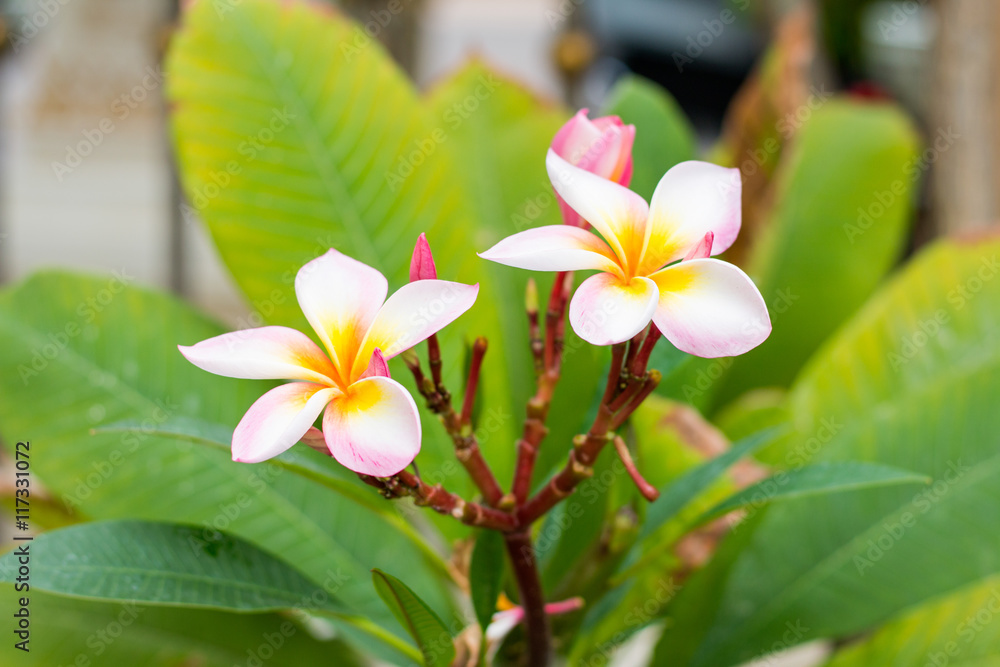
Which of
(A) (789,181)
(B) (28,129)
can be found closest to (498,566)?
(A) (789,181)

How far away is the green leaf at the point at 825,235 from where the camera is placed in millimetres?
844

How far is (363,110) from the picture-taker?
0.58m

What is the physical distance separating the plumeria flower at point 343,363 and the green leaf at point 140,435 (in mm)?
268

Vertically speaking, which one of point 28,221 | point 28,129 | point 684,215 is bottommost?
point 28,221

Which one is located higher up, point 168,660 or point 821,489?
point 821,489

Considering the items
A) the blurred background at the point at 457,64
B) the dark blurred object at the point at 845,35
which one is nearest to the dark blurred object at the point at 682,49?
the blurred background at the point at 457,64

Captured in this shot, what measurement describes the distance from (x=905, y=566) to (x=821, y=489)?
0.26m

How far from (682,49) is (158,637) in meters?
3.53

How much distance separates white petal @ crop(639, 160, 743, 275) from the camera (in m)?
0.30

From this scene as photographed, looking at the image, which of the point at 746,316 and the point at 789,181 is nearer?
the point at 746,316

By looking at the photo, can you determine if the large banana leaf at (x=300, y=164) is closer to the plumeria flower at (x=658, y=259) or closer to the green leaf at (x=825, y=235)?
the plumeria flower at (x=658, y=259)

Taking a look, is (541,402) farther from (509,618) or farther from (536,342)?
(509,618)

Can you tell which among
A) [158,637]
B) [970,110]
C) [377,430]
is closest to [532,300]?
[377,430]

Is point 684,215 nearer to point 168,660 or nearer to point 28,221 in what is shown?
point 168,660
